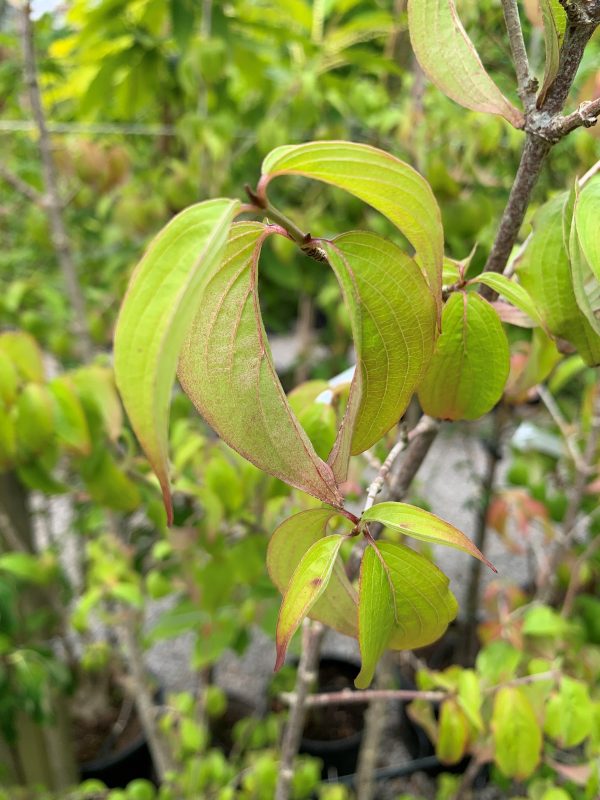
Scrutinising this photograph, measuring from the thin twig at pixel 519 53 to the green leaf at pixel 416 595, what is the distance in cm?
15

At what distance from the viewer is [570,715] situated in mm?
441

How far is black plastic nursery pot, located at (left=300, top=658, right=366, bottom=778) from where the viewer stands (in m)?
1.13

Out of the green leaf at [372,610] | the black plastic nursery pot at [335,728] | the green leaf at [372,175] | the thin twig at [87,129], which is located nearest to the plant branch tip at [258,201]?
the green leaf at [372,175]

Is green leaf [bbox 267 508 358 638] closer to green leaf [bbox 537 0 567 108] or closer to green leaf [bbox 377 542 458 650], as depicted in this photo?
green leaf [bbox 377 542 458 650]

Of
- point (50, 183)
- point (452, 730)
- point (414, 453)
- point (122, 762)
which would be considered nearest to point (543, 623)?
point (452, 730)

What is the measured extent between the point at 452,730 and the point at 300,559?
343 millimetres

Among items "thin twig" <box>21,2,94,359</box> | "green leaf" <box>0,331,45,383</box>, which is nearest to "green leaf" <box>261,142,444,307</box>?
"green leaf" <box>0,331,45,383</box>

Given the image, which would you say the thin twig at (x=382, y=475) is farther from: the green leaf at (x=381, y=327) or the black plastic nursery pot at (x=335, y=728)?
the black plastic nursery pot at (x=335, y=728)

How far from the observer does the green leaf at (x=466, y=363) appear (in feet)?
0.75

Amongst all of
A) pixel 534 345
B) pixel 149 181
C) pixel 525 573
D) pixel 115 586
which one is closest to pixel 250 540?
pixel 115 586

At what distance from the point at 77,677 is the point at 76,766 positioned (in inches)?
7.0

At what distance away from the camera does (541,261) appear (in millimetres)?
222

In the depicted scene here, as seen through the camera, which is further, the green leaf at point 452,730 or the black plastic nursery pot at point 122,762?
the black plastic nursery pot at point 122,762

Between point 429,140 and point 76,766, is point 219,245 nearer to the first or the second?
point 429,140
